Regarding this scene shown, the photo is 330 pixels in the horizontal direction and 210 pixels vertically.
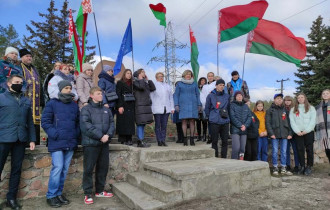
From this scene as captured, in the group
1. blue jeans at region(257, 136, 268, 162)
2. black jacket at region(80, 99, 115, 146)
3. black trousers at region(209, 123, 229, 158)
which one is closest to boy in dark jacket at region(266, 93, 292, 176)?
blue jeans at region(257, 136, 268, 162)

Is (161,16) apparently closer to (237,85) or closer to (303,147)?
(237,85)

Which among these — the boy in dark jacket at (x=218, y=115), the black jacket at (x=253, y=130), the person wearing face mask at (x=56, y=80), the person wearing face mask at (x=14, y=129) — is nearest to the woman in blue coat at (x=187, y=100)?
the boy in dark jacket at (x=218, y=115)


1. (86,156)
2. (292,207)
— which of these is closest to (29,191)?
(86,156)

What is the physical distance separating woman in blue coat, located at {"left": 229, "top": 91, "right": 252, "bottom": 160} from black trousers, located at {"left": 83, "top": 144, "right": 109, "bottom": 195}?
2.94m

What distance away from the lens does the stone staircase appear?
3643mm

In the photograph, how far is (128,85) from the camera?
5602mm

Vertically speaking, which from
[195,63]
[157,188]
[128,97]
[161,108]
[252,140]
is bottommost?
[157,188]

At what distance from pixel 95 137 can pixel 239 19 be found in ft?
16.8

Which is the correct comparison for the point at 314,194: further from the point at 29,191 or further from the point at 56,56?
the point at 56,56

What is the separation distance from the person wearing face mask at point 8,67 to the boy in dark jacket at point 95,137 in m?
1.45

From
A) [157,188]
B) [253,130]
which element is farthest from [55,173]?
[253,130]

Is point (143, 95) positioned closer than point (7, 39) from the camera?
Yes

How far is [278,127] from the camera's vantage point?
246 inches

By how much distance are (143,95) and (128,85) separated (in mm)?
394
